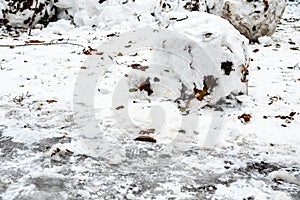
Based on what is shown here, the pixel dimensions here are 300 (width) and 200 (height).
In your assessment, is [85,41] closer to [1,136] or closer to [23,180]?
[1,136]

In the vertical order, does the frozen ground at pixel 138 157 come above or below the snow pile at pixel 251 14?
below

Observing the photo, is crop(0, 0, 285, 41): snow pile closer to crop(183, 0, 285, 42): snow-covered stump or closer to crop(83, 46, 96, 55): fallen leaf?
crop(183, 0, 285, 42): snow-covered stump

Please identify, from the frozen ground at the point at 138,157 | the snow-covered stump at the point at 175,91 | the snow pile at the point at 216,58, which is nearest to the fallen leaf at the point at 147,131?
the snow-covered stump at the point at 175,91

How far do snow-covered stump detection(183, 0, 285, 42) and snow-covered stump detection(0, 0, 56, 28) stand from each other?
2.96m

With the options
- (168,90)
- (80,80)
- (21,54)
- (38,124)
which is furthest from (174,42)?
(21,54)

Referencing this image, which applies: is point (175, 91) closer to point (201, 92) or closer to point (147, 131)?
point (201, 92)

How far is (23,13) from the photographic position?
622cm

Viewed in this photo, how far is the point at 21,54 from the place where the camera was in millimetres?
4895

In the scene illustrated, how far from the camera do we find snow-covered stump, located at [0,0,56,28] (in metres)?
6.14

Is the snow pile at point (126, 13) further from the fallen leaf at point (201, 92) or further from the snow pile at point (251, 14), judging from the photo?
the fallen leaf at point (201, 92)

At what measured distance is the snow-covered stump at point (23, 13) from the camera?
6137mm

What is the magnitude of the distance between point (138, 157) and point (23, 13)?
14.8 feet

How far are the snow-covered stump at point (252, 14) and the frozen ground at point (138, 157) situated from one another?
1.94m

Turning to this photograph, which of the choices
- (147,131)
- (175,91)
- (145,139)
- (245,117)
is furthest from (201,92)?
(145,139)
